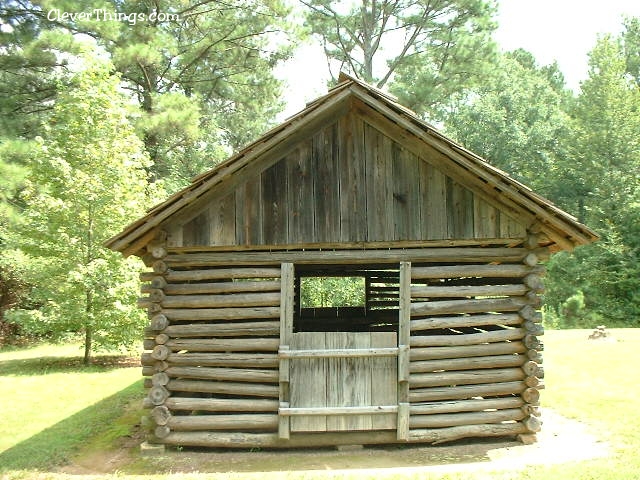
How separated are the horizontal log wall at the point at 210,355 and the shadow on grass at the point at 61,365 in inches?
346

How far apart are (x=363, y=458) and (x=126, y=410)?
572cm

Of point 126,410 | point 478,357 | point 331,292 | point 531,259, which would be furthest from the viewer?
point 331,292

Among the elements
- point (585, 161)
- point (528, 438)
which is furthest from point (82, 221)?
point (585, 161)

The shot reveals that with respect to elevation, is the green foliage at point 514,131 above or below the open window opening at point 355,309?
above

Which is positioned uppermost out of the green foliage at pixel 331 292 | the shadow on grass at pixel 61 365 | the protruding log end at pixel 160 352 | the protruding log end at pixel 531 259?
the protruding log end at pixel 531 259

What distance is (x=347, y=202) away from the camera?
8648 mm

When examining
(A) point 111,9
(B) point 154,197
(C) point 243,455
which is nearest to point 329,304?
(B) point 154,197

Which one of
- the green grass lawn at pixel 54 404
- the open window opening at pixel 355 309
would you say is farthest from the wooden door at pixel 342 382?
the open window opening at pixel 355 309

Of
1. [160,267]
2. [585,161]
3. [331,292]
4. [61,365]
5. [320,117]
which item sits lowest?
[61,365]

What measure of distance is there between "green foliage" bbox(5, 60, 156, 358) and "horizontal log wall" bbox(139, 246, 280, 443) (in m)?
7.99

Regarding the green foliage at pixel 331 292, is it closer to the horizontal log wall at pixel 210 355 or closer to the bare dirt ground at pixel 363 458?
the horizontal log wall at pixel 210 355

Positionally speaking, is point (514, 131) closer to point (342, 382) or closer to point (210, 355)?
point (342, 382)

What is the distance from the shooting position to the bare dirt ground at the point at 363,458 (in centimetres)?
784

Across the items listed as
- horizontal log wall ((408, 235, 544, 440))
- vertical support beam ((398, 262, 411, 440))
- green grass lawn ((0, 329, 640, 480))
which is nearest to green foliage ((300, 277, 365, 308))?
green grass lawn ((0, 329, 640, 480))
